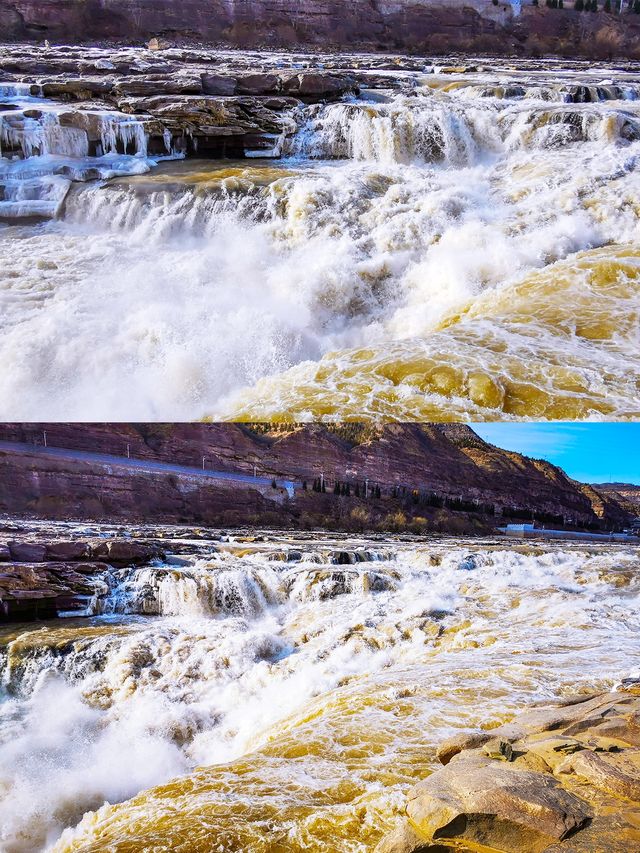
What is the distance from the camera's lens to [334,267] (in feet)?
23.9

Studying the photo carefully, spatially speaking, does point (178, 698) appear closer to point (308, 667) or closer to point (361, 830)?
point (308, 667)

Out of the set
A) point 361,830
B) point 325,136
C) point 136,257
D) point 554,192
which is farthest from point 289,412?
point 325,136

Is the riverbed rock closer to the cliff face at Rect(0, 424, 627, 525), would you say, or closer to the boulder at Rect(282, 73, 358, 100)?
the cliff face at Rect(0, 424, 627, 525)

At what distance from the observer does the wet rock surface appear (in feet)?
5.73

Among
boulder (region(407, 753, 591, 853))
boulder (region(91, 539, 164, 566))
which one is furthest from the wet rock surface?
boulder (region(91, 539, 164, 566))

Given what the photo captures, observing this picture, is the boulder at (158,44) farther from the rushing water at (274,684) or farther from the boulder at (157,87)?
the rushing water at (274,684)

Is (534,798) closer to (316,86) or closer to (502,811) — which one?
(502,811)

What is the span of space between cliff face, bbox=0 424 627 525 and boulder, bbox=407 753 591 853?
4.59m

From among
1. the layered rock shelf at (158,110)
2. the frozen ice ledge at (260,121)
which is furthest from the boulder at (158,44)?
the frozen ice ledge at (260,121)

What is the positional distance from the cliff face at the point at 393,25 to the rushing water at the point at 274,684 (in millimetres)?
27196

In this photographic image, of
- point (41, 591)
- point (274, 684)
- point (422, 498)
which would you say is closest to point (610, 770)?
point (274, 684)

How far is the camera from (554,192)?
8.62 m

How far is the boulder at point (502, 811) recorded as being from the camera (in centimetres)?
175

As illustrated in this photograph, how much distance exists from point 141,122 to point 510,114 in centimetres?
618
